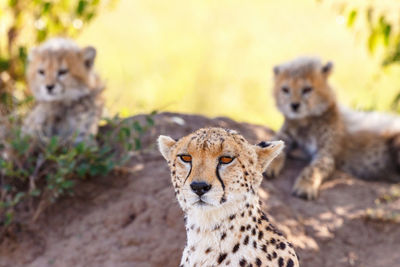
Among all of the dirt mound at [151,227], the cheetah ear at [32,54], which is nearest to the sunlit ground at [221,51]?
the cheetah ear at [32,54]

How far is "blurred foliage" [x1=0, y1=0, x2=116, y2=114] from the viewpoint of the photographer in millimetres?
5680

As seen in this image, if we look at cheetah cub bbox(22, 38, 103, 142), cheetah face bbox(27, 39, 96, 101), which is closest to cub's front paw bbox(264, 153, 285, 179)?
cheetah cub bbox(22, 38, 103, 142)

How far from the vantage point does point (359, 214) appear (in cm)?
419

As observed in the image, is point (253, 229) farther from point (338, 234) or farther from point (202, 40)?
point (202, 40)

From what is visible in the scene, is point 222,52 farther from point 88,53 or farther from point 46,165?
point 46,165

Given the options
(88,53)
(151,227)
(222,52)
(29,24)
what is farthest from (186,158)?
(222,52)

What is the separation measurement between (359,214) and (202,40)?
26.3 feet

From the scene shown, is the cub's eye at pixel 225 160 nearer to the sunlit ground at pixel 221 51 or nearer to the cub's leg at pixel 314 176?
the cub's leg at pixel 314 176

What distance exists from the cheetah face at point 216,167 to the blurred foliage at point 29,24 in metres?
3.19

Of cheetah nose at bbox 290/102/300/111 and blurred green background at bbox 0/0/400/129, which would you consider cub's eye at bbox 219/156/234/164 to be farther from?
blurred green background at bbox 0/0/400/129

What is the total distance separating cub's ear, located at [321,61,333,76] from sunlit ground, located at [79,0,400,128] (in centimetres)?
427

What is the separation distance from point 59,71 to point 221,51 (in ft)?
23.2

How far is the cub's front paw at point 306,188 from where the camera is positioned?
436 centimetres

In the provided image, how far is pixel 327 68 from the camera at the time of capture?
5.22 meters
